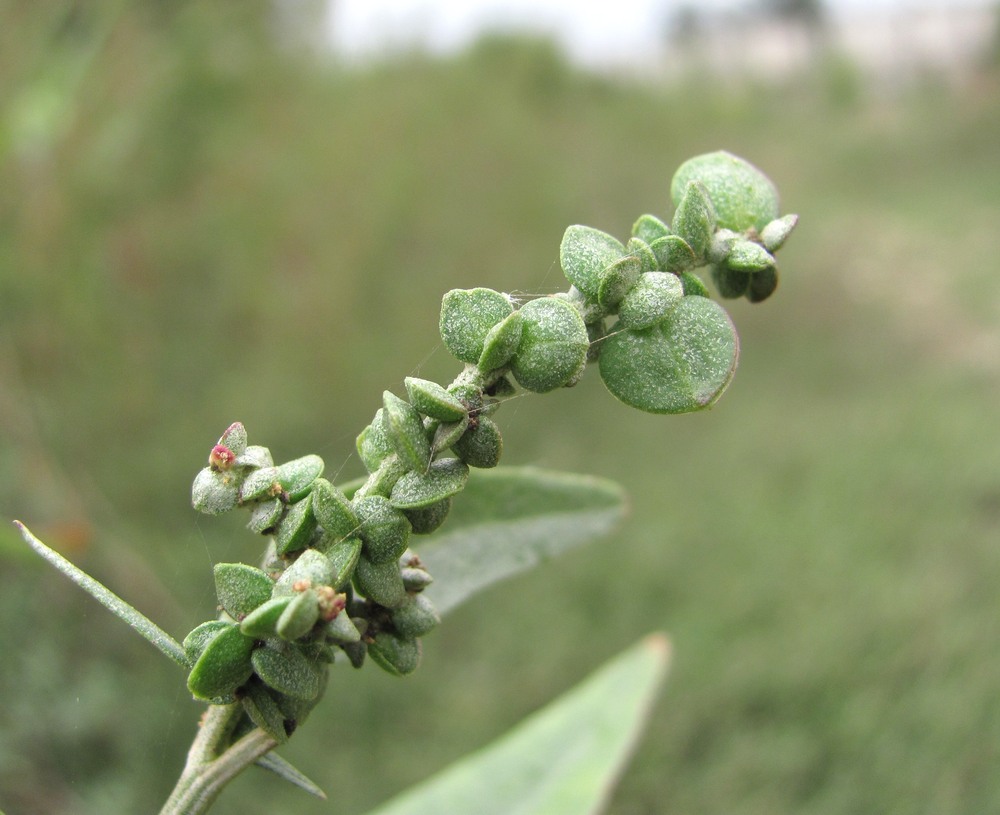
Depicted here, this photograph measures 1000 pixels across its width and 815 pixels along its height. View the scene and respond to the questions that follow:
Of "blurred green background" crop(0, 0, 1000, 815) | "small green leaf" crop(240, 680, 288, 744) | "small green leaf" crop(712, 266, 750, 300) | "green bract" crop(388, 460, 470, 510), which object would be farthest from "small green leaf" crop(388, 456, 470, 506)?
"blurred green background" crop(0, 0, 1000, 815)

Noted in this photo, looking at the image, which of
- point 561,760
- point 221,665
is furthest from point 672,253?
point 561,760

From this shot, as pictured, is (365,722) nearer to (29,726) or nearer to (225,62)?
(29,726)

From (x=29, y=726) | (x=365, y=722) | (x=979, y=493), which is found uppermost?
(x=29, y=726)

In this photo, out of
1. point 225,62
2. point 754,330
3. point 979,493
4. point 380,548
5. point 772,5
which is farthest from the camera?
point 772,5

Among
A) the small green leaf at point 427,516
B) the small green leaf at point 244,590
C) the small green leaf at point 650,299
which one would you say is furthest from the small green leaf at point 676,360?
the small green leaf at point 244,590

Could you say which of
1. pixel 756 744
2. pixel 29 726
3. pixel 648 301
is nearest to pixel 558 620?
pixel 756 744

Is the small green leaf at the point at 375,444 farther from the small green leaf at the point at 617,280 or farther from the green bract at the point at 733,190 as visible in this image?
the green bract at the point at 733,190

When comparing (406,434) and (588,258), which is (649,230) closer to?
(588,258)
